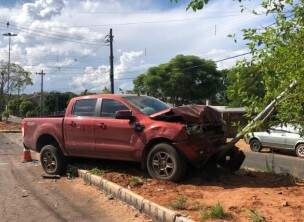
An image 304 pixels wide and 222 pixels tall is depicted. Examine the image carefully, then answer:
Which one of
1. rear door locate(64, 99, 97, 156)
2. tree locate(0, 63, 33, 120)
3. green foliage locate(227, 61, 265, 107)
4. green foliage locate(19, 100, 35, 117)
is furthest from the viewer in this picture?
green foliage locate(19, 100, 35, 117)

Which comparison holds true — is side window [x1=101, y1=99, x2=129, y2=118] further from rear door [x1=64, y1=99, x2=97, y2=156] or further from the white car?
the white car

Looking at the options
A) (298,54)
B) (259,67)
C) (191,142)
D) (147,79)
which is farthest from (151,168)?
Result: (147,79)

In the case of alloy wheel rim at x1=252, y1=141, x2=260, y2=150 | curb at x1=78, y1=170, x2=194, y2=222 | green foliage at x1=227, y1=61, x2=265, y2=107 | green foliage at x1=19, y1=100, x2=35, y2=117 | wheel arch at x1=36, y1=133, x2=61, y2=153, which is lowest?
curb at x1=78, y1=170, x2=194, y2=222

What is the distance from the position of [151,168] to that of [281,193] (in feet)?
8.46

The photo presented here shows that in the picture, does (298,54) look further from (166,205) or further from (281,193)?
(166,205)

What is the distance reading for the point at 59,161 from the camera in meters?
12.5

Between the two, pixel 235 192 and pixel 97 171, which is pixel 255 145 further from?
pixel 235 192

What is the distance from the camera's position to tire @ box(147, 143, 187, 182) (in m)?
9.84

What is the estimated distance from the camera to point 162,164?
1010cm

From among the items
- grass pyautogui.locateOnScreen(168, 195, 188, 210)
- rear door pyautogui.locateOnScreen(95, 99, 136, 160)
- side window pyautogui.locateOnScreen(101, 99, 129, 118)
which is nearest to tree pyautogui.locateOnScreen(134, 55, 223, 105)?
side window pyautogui.locateOnScreen(101, 99, 129, 118)

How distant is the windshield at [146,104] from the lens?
10883 millimetres

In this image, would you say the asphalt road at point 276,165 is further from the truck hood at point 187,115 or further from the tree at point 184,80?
the tree at point 184,80

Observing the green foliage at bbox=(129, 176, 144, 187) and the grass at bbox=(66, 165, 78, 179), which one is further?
the grass at bbox=(66, 165, 78, 179)

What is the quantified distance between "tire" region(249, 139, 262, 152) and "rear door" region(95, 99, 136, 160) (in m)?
16.1
